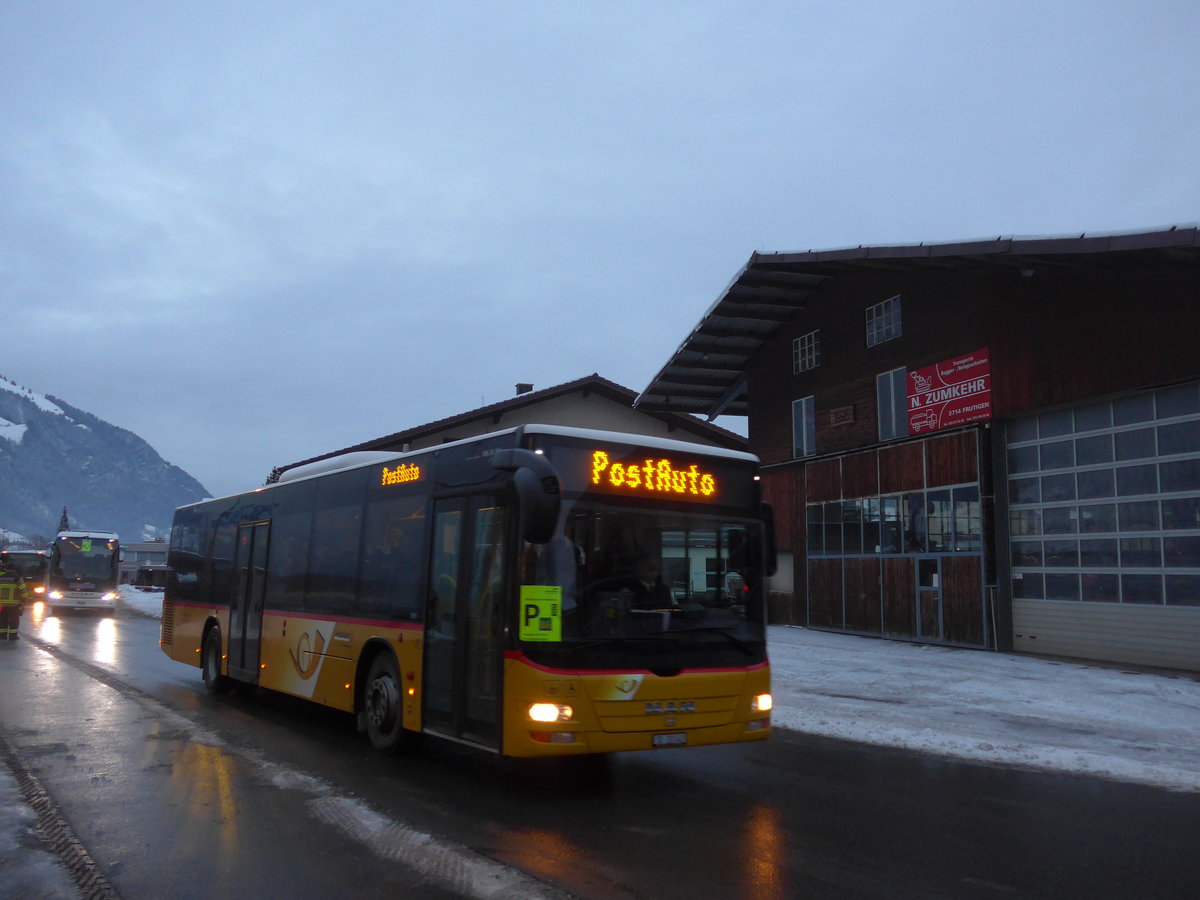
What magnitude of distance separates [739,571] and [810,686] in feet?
23.8

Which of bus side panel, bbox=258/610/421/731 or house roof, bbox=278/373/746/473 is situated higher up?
house roof, bbox=278/373/746/473

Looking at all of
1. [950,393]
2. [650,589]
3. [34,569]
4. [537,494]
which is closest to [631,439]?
[650,589]

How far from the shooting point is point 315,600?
9836mm

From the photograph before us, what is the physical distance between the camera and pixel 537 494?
615 centimetres

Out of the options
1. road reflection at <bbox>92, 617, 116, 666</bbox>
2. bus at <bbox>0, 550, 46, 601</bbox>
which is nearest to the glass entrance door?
road reflection at <bbox>92, 617, 116, 666</bbox>

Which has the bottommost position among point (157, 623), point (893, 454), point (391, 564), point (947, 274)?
point (157, 623)

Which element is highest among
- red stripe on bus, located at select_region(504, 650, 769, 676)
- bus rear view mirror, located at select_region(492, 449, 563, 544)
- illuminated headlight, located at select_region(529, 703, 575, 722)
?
bus rear view mirror, located at select_region(492, 449, 563, 544)

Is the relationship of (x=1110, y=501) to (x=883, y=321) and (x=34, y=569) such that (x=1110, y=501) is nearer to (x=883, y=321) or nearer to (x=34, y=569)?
(x=883, y=321)

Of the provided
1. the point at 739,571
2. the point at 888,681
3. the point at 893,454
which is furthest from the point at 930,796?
the point at 893,454

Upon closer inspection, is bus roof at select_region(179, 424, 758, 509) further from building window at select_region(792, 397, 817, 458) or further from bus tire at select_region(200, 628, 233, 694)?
building window at select_region(792, 397, 817, 458)

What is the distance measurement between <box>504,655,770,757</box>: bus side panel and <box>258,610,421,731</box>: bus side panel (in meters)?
1.61

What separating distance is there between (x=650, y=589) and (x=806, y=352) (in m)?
20.2

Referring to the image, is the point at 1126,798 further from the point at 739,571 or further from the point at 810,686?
the point at 810,686

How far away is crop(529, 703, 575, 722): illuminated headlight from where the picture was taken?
20.9 feet
